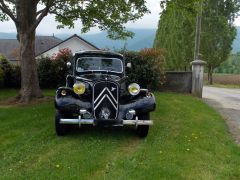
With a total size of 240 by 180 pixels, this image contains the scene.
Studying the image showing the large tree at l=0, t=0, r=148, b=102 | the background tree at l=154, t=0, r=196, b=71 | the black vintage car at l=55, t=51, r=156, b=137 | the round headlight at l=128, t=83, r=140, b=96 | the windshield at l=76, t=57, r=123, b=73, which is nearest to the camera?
the black vintage car at l=55, t=51, r=156, b=137

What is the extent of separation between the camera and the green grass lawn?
7.14 meters

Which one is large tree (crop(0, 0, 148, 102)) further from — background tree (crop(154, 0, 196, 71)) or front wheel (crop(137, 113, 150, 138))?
background tree (crop(154, 0, 196, 71))

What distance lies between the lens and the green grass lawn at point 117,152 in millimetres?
7141

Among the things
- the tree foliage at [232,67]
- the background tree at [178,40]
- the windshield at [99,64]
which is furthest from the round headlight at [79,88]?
the tree foliage at [232,67]

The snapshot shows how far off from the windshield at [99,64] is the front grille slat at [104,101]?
187 centimetres

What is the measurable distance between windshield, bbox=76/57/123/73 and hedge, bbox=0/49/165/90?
7744 millimetres

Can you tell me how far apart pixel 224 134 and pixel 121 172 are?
452 cm

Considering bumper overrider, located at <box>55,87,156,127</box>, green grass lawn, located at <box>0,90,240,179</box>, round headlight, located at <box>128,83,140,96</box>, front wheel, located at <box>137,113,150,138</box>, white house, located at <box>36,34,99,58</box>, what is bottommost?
green grass lawn, located at <box>0,90,240,179</box>

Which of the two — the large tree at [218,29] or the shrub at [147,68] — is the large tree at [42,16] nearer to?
the shrub at [147,68]

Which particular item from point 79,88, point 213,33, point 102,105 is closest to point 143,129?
point 102,105

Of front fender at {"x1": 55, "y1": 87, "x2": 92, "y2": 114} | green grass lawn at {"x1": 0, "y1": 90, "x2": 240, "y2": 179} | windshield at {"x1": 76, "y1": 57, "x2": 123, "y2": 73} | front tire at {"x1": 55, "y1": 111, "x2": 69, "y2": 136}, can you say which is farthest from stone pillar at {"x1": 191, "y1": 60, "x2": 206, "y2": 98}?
front fender at {"x1": 55, "y1": 87, "x2": 92, "y2": 114}

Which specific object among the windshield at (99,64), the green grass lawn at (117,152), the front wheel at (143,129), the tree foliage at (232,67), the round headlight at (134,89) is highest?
the windshield at (99,64)

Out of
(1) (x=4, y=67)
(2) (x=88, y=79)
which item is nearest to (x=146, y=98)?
(2) (x=88, y=79)

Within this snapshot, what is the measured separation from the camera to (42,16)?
1506cm
